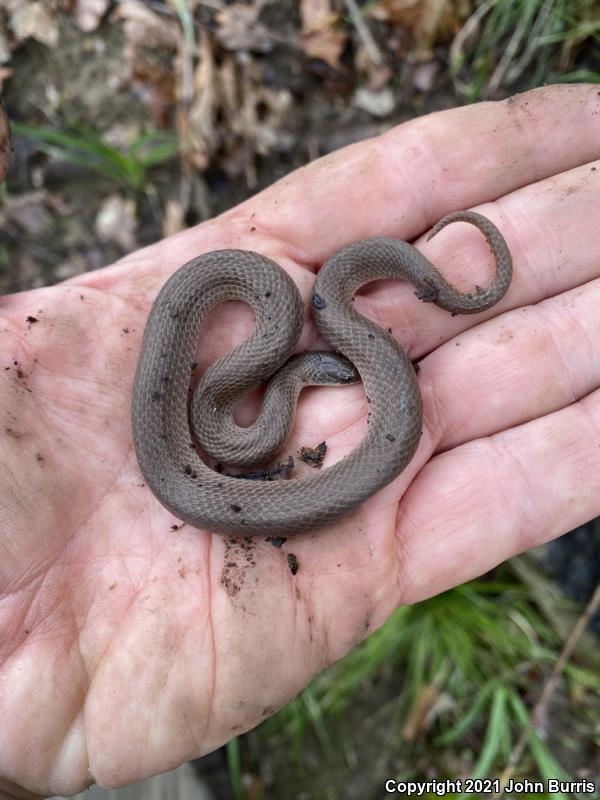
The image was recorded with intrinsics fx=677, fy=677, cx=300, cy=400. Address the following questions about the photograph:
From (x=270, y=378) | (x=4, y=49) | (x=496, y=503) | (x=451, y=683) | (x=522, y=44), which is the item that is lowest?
(x=451, y=683)

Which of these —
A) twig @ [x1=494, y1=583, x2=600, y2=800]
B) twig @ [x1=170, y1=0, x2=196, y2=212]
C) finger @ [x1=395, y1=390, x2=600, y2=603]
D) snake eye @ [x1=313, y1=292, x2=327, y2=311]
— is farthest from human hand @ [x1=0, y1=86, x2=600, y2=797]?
twig @ [x1=170, y1=0, x2=196, y2=212]

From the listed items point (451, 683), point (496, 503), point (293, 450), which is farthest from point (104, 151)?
point (451, 683)

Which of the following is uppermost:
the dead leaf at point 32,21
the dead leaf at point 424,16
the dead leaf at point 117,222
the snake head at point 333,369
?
the dead leaf at point 424,16

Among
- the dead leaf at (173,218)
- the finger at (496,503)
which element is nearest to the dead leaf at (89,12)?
the dead leaf at (173,218)

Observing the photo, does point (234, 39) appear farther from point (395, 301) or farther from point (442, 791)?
point (442, 791)

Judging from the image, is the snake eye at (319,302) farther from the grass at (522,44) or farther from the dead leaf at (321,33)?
the dead leaf at (321,33)

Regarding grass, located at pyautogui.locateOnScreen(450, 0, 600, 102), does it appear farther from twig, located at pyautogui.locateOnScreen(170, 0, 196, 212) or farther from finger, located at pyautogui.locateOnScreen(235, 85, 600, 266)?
twig, located at pyautogui.locateOnScreen(170, 0, 196, 212)

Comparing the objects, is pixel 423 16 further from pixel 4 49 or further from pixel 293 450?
pixel 293 450
